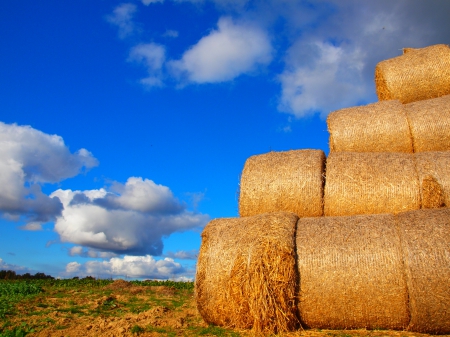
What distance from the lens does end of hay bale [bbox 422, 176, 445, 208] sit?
702cm

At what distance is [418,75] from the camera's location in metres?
10.1

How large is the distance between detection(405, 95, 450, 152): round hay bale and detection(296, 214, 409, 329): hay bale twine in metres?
3.08

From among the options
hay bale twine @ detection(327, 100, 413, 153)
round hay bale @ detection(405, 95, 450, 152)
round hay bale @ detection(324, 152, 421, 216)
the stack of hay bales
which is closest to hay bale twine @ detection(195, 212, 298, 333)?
the stack of hay bales

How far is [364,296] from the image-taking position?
5.85 metres

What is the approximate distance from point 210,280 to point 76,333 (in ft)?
7.41

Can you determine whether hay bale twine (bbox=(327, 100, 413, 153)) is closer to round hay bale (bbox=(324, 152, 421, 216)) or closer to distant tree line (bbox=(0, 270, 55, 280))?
round hay bale (bbox=(324, 152, 421, 216))

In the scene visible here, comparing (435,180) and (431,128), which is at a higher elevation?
(431,128)

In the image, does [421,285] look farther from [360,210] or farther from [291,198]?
[291,198]

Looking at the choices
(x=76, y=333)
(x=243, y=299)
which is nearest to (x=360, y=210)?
(x=243, y=299)

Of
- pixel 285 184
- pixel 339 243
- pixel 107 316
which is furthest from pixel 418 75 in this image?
pixel 107 316

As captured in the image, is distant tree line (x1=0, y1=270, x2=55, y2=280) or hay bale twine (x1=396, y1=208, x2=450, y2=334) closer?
hay bale twine (x1=396, y1=208, x2=450, y2=334)

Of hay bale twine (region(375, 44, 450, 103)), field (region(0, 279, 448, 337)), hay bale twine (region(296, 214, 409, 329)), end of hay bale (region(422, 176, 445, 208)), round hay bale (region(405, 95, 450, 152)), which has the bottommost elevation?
field (region(0, 279, 448, 337))

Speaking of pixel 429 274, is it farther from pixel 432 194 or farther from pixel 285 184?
pixel 285 184

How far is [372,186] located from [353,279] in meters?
2.12
